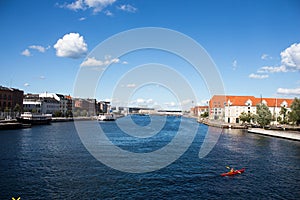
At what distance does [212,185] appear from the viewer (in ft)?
94.3

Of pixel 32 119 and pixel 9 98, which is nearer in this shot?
pixel 32 119

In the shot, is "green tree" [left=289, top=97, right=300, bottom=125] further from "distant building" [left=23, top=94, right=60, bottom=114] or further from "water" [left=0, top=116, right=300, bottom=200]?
"distant building" [left=23, top=94, right=60, bottom=114]

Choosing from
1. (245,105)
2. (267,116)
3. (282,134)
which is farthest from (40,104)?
(282,134)

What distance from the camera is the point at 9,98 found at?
423 ft

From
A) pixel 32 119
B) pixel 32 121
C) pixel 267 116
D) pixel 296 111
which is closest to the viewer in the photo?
pixel 296 111

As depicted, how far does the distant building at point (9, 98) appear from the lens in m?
124

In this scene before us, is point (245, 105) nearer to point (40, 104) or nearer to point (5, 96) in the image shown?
point (40, 104)

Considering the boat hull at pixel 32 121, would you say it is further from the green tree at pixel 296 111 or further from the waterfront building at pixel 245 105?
the green tree at pixel 296 111

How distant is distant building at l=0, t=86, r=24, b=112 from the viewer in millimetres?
124500

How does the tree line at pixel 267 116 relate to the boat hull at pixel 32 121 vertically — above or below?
above

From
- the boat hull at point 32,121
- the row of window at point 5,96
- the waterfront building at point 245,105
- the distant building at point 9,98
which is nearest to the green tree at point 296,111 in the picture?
the waterfront building at point 245,105

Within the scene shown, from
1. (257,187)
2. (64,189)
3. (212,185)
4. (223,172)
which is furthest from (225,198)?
(64,189)

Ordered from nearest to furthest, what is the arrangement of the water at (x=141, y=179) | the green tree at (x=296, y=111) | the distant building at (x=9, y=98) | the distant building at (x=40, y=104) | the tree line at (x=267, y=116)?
the water at (x=141, y=179) < the green tree at (x=296, y=111) < the tree line at (x=267, y=116) < the distant building at (x=9, y=98) < the distant building at (x=40, y=104)

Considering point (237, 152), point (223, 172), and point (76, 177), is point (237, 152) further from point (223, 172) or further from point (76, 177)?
point (76, 177)
